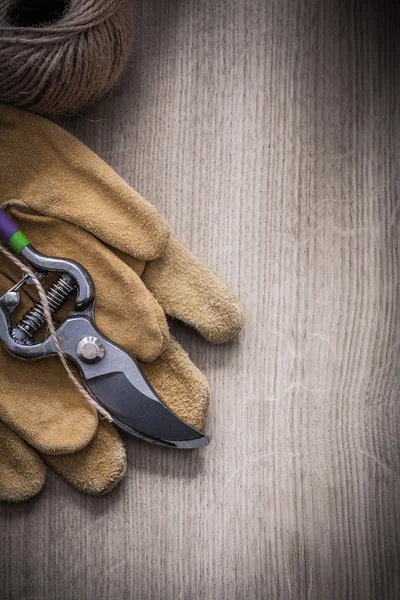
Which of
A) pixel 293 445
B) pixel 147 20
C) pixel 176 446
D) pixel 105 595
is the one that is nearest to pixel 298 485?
pixel 293 445

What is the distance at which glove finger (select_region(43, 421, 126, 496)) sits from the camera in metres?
0.70

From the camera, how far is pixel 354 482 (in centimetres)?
73

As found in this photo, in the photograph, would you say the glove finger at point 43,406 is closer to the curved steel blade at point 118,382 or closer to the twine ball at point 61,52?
the curved steel blade at point 118,382

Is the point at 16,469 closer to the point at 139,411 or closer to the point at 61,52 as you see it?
the point at 139,411

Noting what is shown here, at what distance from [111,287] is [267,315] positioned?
195 millimetres

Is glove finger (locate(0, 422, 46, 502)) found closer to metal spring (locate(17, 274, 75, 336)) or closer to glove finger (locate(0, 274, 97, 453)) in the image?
glove finger (locate(0, 274, 97, 453))

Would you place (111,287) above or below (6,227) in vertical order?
below

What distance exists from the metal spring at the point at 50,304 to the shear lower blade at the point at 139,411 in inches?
3.5

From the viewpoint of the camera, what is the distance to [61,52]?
0.64 meters

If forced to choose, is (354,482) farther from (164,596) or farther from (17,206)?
(17,206)

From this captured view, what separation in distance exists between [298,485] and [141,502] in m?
0.19

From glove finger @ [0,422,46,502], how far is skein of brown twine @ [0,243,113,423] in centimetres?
10

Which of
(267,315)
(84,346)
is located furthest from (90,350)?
(267,315)

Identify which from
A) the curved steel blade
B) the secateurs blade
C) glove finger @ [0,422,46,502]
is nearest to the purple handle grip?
the secateurs blade
